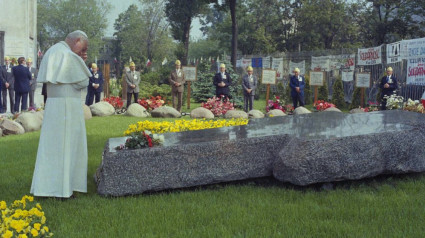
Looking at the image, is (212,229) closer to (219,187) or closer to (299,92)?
(219,187)

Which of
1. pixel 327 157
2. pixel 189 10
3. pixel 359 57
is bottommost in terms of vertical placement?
pixel 327 157

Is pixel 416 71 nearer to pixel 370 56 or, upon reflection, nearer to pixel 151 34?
pixel 370 56

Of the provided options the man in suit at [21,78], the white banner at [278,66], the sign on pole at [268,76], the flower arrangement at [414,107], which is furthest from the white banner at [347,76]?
the man in suit at [21,78]

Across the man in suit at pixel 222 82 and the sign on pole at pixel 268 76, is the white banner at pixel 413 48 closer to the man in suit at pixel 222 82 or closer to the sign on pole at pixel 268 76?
the sign on pole at pixel 268 76

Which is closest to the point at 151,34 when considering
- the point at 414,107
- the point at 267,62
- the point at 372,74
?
the point at 267,62

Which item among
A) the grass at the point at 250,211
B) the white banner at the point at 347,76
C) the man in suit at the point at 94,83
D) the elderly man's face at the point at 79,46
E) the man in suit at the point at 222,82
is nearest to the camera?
the grass at the point at 250,211

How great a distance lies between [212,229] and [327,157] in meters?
1.94

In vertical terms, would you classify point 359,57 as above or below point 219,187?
above

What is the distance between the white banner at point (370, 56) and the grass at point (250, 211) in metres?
14.3

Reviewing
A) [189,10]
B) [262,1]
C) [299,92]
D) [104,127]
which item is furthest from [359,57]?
[262,1]

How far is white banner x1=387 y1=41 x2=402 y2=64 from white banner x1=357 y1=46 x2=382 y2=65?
136 centimetres

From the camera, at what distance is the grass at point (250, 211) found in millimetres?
4770

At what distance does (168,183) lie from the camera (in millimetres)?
6219

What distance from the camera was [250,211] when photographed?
17.9 ft
